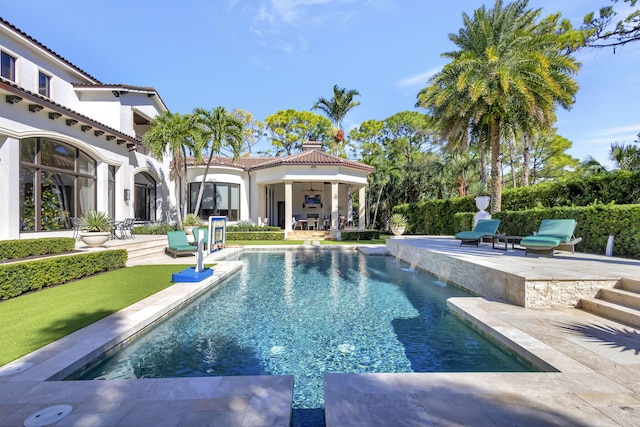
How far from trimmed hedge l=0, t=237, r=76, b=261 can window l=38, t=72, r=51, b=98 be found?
1001 cm

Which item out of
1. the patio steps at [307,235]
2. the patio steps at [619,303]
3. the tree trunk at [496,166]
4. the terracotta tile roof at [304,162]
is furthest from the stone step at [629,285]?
the terracotta tile roof at [304,162]

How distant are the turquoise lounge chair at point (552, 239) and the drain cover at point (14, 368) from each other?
11204 millimetres

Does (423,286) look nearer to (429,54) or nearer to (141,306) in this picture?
(141,306)

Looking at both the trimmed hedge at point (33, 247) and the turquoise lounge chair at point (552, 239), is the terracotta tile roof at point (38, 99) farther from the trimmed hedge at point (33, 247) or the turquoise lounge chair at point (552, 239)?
the turquoise lounge chair at point (552, 239)

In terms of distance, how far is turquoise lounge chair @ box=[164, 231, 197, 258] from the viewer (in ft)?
41.0

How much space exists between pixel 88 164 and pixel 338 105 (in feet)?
86.7

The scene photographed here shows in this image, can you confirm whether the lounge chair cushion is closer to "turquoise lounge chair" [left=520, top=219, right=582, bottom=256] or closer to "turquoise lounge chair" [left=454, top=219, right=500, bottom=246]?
"turquoise lounge chair" [left=520, top=219, right=582, bottom=256]

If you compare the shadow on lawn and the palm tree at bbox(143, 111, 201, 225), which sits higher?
the palm tree at bbox(143, 111, 201, 225)

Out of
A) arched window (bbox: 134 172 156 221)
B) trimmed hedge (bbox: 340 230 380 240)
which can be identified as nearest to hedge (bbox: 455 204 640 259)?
trimmed hedge (bbox: 340 230 380 240)

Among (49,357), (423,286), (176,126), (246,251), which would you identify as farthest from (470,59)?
(49,357)

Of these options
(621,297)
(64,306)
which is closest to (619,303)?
(621,297)

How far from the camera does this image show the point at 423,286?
8.72 m

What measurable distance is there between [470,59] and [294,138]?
26797 mm

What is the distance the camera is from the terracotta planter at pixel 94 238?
10758 mm
